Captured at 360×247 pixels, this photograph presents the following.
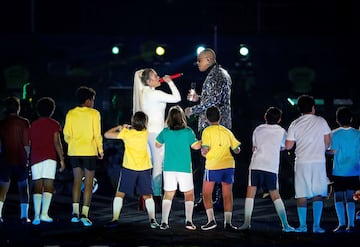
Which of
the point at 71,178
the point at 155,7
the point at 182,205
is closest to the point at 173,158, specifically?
the point at 182,205

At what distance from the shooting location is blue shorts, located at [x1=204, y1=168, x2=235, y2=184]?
11773mm

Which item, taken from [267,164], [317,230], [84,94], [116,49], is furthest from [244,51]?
[317,230]

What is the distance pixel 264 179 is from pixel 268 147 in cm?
46

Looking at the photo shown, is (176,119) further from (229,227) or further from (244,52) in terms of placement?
(244,52)

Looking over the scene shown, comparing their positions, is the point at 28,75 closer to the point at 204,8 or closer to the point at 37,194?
the point at 204,8

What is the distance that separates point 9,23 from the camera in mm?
38062

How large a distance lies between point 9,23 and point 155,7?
6.83m

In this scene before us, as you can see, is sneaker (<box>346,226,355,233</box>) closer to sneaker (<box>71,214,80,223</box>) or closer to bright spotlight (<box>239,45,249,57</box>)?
sneaker (<box>71,214,80,223</box>)

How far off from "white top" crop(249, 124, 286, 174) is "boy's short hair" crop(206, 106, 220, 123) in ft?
2.08

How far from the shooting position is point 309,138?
11.5 metres

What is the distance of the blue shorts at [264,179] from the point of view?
11.6m

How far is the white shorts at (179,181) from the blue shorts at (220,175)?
280 millimetres

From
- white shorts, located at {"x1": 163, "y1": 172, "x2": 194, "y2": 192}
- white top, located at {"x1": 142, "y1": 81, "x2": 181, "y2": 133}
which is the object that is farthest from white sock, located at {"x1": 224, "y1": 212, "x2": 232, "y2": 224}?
white top, located at {"x1": 142, "y1": 81, "x2": 181, "y2": 133}

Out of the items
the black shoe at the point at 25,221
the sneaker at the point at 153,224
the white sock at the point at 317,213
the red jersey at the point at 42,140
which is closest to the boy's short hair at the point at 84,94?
the red jersey at the point at 42,140
